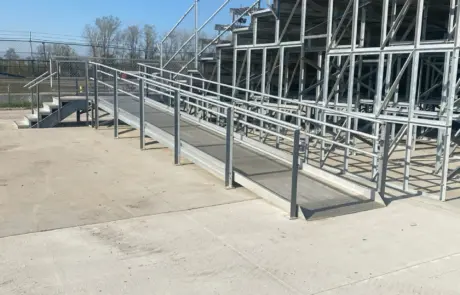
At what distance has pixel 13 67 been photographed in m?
25.8

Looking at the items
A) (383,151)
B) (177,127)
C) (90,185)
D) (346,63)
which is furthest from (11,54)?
(383,151)

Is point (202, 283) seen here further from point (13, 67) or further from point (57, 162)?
point (13, 67)

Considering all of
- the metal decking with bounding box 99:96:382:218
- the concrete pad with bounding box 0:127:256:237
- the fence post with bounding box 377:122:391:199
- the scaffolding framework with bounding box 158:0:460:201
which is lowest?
the concrete pad with bounding box 0:127:256:237

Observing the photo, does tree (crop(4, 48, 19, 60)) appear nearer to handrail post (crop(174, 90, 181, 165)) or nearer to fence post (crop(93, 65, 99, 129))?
fence post (crop(93, 65, 99, 129))

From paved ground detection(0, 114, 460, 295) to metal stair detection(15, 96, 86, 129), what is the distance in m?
5.85

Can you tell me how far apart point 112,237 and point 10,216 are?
1.37m

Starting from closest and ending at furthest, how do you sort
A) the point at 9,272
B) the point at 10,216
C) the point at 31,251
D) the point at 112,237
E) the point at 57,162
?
the point at 9,272, the point at 31,251, the point at 112,237, the point at 10,216, the point at 57,162

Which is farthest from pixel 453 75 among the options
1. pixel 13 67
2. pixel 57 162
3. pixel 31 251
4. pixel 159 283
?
pixel 13 67

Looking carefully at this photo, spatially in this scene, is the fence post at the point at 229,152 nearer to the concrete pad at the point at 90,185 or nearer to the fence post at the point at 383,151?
the concrete pad at the point at 90,185

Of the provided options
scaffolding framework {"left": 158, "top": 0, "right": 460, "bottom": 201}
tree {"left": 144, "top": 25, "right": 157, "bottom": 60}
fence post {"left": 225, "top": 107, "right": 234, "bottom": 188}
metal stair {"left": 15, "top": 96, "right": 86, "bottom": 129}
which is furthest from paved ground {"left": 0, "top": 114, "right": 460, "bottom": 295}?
tree {"left": 144, "top": 25, "right": 157, "bottom": 60}

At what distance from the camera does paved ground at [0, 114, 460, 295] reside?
3.47 metres

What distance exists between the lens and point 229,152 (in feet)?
20.3

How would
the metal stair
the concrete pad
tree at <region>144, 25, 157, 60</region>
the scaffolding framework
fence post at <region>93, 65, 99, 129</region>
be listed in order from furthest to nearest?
tree at <region>144, 25, 157, 60</region> → the metal stair → fence post at <region>93, 65, 99, 129</region> → the scaffolding framework → the concrete pad

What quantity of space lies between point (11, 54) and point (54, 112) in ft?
53.6
